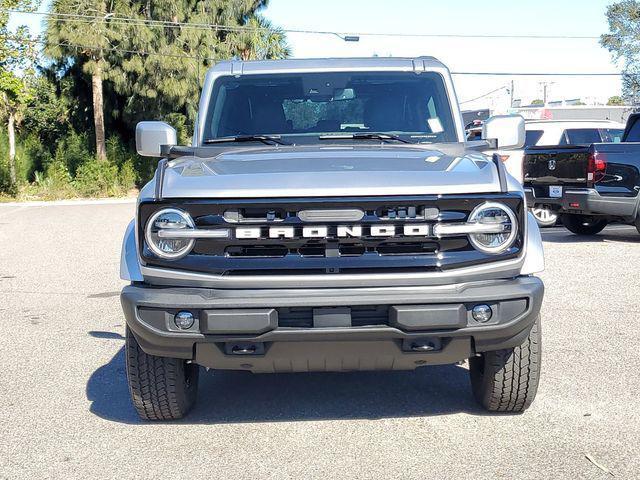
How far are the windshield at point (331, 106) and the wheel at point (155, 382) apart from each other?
5.38 feet

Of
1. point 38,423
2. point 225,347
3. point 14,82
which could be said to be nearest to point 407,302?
point 225,347

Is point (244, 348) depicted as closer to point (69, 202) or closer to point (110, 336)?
point (110, 336)

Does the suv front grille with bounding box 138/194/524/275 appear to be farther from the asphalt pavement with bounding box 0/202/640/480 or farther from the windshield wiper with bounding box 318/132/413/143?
the windshield wiper with bounding box 318/132/413/143

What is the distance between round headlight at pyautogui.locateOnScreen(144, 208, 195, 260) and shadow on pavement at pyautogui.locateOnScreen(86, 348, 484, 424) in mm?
1155

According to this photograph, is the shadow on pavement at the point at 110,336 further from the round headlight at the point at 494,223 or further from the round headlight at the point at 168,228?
the round headlight at the point at 494,223

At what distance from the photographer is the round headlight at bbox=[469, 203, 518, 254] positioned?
431 cm

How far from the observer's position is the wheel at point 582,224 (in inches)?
566

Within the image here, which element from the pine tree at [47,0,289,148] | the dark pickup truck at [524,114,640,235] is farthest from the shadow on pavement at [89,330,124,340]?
the pine tree at [47,0,289,148]

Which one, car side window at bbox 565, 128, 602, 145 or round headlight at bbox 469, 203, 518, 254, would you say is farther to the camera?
car side window at bbox 565, 128, 602, 145

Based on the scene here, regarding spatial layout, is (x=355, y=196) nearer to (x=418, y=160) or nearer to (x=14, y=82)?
(x=418, y=160)

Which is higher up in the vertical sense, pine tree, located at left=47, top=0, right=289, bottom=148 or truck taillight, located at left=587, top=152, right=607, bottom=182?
pine tree, located at left=47, top=0, right=289, bottom=148

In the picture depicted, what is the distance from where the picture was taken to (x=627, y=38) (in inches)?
2128

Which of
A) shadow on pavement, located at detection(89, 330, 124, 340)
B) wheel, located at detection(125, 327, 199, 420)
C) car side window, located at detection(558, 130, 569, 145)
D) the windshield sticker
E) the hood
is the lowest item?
shadow on pavement, located at detection(89, 330, 124, 340)

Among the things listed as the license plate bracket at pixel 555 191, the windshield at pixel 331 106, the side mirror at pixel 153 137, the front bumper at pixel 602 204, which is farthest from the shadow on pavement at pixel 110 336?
the license plate bracket at pixel 555 191
